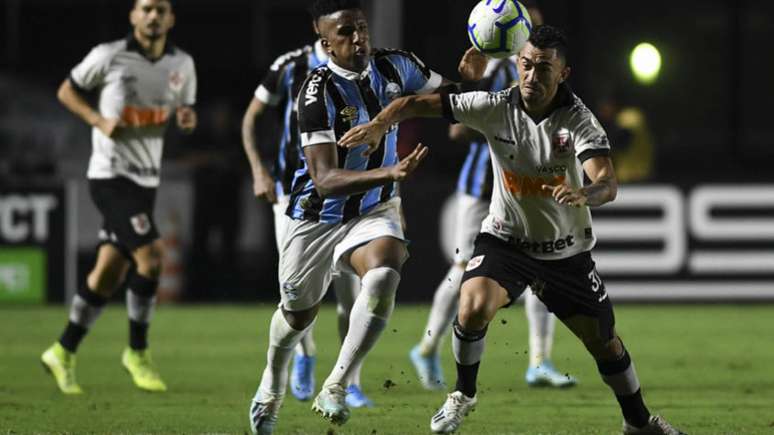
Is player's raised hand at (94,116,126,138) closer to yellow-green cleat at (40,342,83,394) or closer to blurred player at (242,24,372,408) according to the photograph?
blurred player at (242,24,372,408)

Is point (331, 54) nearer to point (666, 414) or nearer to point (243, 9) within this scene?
point (666, 414)

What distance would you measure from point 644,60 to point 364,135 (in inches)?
362

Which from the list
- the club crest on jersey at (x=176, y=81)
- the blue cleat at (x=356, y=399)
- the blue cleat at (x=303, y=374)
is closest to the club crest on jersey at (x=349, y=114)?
the blue cleat at (x=356, y=399)

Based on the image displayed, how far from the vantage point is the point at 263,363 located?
448 inches

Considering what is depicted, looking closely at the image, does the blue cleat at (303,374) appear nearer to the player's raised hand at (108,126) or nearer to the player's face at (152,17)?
the player's raised hand at (108,126)

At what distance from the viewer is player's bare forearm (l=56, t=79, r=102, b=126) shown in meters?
10.1

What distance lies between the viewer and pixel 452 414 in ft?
24.1

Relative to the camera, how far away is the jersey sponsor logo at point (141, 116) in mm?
10227

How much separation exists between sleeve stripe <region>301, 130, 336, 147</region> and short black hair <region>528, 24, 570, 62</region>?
1.01 m

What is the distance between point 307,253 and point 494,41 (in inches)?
52.7

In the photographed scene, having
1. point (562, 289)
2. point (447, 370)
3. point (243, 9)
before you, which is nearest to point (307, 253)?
point (562, 289)

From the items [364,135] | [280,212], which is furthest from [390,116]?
[280,212]

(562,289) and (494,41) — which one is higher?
(494,41)

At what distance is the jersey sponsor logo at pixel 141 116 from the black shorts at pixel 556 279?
3.53 metres
